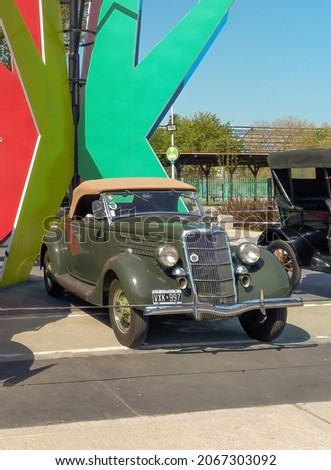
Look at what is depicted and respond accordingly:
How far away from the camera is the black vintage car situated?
9336mm

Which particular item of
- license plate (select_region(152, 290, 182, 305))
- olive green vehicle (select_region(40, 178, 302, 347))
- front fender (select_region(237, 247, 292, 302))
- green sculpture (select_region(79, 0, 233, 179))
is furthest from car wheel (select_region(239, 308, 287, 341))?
green sculpture (select_region(79, 0, 233, 179))

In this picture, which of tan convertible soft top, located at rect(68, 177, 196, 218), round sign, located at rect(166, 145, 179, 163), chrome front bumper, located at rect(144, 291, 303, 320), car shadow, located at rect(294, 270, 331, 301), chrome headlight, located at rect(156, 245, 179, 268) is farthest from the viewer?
round sign, located at rect(166, 145, 179, 163)

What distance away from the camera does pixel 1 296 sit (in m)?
9.09

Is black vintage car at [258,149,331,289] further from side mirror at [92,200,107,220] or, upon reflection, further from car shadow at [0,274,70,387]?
car shadow at [0,274,70,387]

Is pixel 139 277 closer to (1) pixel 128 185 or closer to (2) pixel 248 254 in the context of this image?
(2) pixel 248 254

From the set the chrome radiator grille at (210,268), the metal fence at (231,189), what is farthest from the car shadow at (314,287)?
the metal fence at (231,189)

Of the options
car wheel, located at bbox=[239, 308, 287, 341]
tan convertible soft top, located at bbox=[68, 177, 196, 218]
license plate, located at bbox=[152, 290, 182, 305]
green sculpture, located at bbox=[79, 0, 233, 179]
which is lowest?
car wheel, located at bbox=[239, 308, 287, 341]

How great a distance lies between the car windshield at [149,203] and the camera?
7602mm

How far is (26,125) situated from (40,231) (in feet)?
5.80

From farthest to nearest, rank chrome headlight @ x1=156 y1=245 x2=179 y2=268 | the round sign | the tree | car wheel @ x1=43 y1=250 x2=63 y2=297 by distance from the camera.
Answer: the tree → the round sign → car wheel @ x1=43 y1=250 x2=63 y2=297 → chrome headlight @ x1=156 y1=245 x2=179 y2=268

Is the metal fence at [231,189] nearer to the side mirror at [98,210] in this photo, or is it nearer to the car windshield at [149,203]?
the car windshield at [149,203]

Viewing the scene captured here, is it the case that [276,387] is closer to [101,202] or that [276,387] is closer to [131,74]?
[101,202]

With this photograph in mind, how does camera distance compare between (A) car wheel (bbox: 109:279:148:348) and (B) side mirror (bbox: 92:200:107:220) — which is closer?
(A) car wheel (bbox: 109:279:148:348)

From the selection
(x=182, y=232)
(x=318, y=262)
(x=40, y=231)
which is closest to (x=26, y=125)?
(x=40, y=231)
